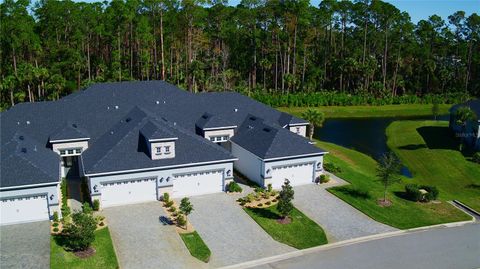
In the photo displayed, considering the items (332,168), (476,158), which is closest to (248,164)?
(332,168)

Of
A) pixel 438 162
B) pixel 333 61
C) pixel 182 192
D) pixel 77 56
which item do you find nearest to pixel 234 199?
pixel 182 192

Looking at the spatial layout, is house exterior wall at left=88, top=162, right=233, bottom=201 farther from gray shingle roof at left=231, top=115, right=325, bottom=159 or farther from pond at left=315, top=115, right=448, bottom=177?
pond at left=315, top=115, right=448, bottom=177

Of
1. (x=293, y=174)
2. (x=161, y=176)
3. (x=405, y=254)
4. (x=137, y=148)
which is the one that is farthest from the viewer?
(x=293, y=174)

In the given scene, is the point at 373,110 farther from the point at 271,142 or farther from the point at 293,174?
the point at 271,142

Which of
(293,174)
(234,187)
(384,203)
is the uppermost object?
(293,174)

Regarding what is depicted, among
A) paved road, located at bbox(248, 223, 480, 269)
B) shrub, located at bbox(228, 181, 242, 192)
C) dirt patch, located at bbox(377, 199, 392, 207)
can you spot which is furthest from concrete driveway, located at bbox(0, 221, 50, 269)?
dirt patch, located at bbox(377, 199, 392, 207)

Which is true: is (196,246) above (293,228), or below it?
below

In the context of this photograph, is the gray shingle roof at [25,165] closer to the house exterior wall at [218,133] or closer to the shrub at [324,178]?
the house exterior wall at [218,133]
